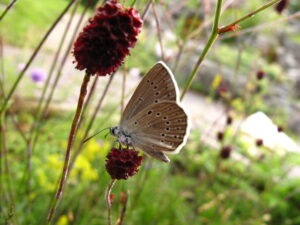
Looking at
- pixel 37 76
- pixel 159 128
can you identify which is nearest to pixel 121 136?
pixel 159 128

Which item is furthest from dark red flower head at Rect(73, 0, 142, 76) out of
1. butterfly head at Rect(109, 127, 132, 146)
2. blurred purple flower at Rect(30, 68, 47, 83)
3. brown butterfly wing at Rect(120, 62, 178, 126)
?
blurred purple flower at Rect(30, 68, 47, 83)

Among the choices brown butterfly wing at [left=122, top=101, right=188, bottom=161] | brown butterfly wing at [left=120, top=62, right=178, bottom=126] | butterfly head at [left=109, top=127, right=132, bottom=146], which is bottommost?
butterfly head at [left=109, top=127, right=132, bottom=146]

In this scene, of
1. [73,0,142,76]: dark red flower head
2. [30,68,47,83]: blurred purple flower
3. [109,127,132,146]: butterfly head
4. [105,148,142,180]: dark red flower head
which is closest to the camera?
[73,0,142,76]: dark red flower head

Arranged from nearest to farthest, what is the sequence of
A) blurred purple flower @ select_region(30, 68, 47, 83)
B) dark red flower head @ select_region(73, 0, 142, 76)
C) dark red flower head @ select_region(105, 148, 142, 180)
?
dark red flower head @ select_region(73, 0, 142, 76)
dark red flower head @ select_region(105, 148, 142, 180)
blurred purple flower @ select_region(30, 68, 47, 83)

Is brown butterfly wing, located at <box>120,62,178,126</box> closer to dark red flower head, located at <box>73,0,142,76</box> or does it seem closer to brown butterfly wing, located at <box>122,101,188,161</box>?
brown butterfly wing, located at <box>122,101,188,161</box>

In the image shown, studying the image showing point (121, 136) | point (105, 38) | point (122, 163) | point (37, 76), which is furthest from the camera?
point (37, 76)

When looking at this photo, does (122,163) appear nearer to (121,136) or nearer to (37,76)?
(121,136)
